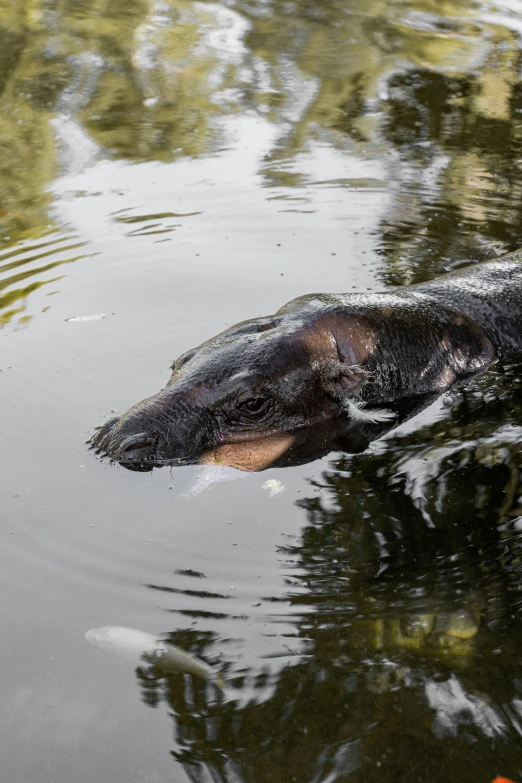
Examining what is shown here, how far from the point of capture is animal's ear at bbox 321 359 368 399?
7223 millimetres

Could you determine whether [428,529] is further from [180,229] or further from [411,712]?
[180,229]

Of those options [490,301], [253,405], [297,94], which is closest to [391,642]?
[253,405]

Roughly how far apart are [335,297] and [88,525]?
2909mm

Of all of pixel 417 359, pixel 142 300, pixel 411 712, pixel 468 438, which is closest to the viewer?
pixel 411 712

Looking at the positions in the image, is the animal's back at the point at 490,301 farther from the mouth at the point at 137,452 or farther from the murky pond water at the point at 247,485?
the mouth at the point at 137,452

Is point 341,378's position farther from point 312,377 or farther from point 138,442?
point 138,442

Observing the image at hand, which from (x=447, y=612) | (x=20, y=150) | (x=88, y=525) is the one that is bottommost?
(x=20, y=150)

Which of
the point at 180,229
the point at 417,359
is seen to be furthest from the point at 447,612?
the point at 180,229

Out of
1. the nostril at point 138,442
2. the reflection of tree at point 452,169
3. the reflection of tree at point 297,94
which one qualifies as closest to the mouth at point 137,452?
the nostril at point 138,442

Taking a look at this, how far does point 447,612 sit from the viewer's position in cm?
536

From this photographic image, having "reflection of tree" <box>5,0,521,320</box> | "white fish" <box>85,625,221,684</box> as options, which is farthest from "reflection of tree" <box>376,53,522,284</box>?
"white fish" <box>85,625,221,684</box>

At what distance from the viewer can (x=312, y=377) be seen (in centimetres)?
717

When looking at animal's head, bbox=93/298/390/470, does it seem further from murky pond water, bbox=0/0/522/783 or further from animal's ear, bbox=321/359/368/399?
murky pond water, bbox=0/0/522/783

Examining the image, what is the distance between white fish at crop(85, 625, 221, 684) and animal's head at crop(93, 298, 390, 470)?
168 centimetres
